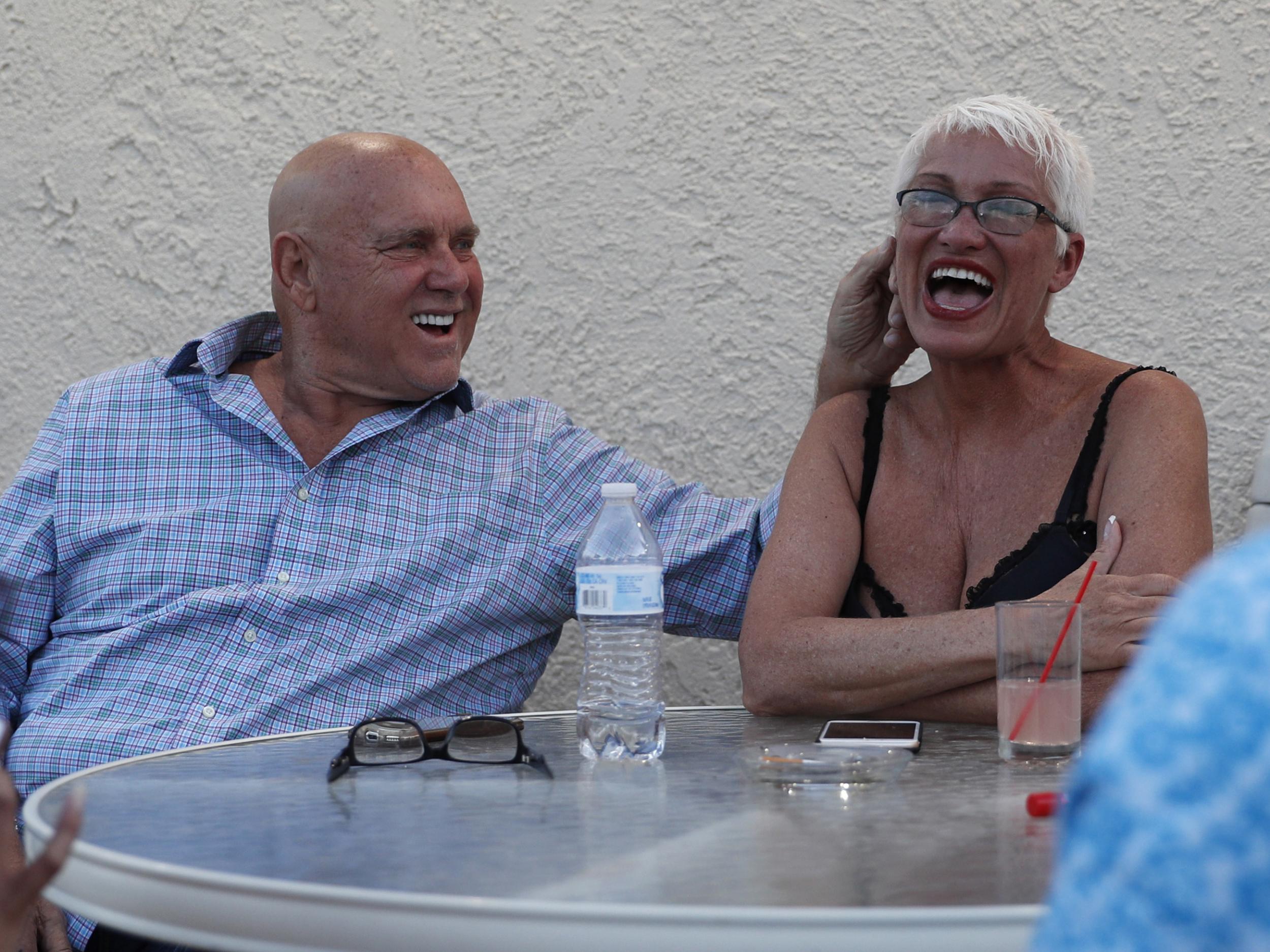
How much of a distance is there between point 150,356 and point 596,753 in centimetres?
196

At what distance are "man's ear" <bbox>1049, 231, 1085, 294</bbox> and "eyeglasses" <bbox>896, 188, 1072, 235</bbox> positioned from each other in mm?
52

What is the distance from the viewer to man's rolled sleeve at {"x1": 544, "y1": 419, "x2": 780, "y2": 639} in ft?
8.38

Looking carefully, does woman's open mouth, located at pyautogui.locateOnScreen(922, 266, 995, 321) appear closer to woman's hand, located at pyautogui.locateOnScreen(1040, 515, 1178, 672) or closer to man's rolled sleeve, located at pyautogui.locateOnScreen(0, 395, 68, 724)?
woman's hand, located at pyautogui.locateOnScreen(1040, 515, 1178, 672)

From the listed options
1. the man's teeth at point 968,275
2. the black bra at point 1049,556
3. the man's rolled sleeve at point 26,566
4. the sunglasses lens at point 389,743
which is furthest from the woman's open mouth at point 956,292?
the man's rolled sleeve at point 26,566

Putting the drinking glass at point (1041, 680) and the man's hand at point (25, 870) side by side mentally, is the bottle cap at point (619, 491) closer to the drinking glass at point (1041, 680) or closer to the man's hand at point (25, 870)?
the drinking glass at point (1041, 680)

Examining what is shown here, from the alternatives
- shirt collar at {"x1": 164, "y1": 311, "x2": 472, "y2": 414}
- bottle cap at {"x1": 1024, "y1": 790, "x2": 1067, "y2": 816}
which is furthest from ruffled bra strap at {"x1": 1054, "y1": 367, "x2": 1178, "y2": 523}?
shirt collar at {"x1": 164, "y1": 311, "x2": 472, "y2": 414}

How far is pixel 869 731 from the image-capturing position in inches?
66.8

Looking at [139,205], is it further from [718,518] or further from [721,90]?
[718,518]

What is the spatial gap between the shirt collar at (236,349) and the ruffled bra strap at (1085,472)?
1.18 metres

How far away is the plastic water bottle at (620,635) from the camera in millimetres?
1626

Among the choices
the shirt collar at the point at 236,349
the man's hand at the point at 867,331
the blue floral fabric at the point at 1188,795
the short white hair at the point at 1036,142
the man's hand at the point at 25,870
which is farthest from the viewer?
the shirt collar at the point at 236,349

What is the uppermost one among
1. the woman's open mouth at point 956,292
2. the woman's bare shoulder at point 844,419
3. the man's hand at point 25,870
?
the woman's open mouth at point 956,292

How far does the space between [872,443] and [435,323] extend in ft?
3.07

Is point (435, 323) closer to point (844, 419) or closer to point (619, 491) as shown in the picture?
point (844, 419)
